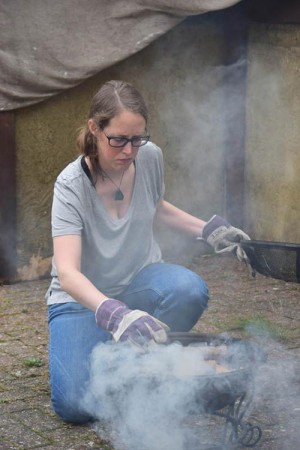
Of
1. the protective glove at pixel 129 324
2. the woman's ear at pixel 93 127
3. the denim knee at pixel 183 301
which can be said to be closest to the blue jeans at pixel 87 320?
the denim knee at pixel 183 301

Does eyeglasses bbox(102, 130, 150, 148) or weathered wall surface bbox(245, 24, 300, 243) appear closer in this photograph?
eyeglasses bbox(102, 130, 150, 148)

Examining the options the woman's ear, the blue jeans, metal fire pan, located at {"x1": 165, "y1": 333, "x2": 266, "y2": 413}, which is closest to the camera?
metal fire pan, located at {"x1": 165, "y1": 333, "x2": 266, "y2": 413}

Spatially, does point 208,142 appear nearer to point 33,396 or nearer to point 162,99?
point 162,99

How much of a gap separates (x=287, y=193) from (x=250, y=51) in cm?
114

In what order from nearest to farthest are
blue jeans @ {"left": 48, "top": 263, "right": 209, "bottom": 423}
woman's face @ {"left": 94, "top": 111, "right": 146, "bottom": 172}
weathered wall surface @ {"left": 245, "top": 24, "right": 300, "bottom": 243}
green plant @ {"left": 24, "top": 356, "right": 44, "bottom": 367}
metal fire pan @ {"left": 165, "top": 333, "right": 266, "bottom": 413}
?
metal fire pan @ {"left": 165, "top": 333, "right": 266, "bottom": 413}, woman's face @ {"left": 94, "top": 111, "right": 146, "bottom": 172}, blue jeans @ {"left": 48, "top": 263, "right": 209, "bottom": 423}, green plant @ {"left": 24, "top": 356, "right": 44, "bottom": 367}, weathered wall surface @ {"left": 245, "top": 24, "right": 300, "bottom": 243}

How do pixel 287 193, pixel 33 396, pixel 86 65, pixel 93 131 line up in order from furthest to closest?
pixel 287 193 → pixel 86 65 → pixel 33 396 → pixel 93 131

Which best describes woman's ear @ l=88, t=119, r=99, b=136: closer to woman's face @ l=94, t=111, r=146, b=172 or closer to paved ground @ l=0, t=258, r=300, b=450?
woman's face @ l=94, t=111, r=146, b=172

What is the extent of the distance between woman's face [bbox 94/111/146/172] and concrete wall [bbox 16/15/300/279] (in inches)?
100

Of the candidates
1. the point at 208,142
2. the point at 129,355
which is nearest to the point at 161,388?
the point at 129,355

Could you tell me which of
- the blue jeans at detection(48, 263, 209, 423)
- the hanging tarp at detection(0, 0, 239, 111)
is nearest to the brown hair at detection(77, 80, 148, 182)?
the blue jeans at detection(48, 263, 209, 423)

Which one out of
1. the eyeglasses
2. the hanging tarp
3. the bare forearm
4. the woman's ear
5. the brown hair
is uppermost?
the hanging tarp

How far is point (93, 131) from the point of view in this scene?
164 inches

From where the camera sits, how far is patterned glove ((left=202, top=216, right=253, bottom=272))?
4.33 meters

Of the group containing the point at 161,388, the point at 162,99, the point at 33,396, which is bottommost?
the point at 33,396
